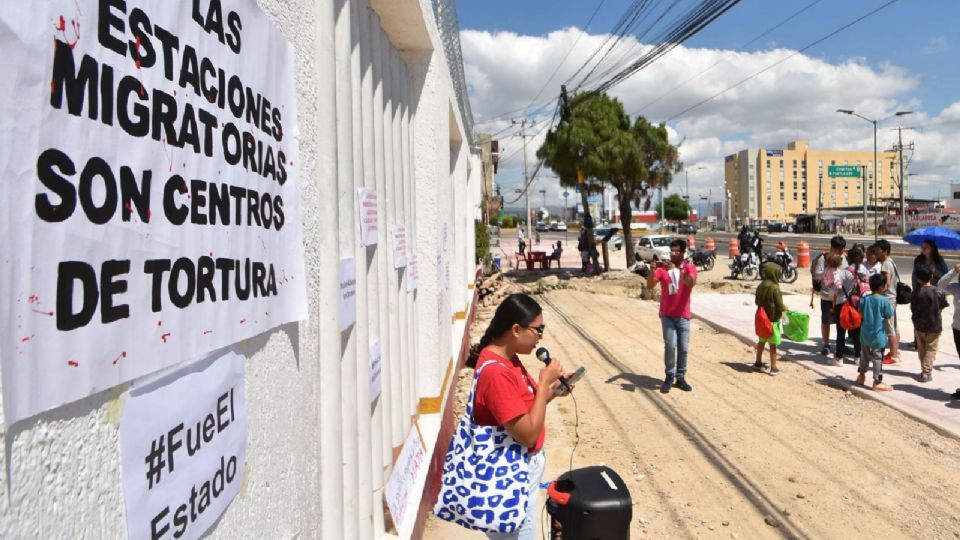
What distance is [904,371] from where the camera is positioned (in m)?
7.95

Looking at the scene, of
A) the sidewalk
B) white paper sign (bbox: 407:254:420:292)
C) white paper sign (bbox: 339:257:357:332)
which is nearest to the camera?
white paper sign (bbox: 339:257:357:332)

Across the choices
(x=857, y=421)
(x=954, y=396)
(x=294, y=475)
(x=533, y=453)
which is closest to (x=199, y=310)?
(x=294, y=475)

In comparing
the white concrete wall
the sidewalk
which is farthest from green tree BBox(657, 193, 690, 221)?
the white concrete wall

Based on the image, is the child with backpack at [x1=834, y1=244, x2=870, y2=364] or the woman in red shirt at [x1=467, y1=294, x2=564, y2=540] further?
the child with backpack at [x1=834, y1=244, x2=870, y2=364]

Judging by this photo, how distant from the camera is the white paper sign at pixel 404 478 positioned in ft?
9.57

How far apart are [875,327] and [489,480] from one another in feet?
20.1

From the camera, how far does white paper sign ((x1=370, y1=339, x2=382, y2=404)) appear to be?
113 inches

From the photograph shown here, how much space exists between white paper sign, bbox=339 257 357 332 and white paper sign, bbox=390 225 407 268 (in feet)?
3.22

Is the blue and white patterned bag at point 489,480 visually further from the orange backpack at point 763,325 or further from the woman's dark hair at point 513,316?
the orange backpack at point 763,325

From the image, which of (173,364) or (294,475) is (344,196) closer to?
(294,475)

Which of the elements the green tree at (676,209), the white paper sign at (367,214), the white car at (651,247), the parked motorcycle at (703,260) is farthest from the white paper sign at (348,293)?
the green tree at (676,209)

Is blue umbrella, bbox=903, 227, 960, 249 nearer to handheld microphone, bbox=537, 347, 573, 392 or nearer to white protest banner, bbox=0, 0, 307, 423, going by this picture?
handheld microphone, bbox=537, 347, 573, 392

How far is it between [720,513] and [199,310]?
4363mm

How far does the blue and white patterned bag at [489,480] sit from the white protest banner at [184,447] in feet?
4.63
